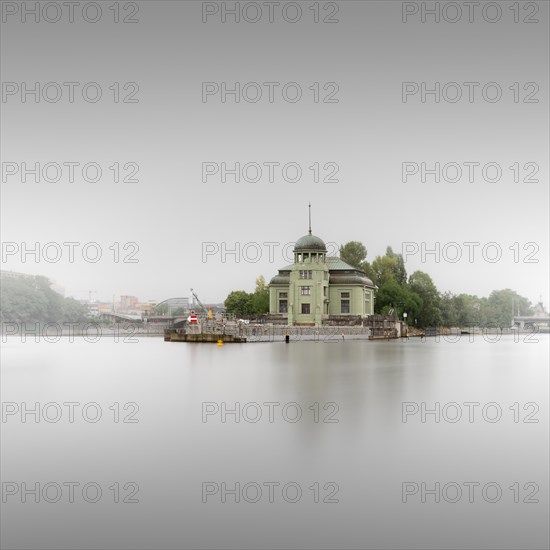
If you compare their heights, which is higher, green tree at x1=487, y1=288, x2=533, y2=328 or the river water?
green tree at x1=487, y1=288, x2=533, y2=328

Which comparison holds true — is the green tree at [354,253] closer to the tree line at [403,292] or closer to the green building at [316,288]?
the tree line at [403,292]

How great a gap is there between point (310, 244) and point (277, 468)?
285 ft

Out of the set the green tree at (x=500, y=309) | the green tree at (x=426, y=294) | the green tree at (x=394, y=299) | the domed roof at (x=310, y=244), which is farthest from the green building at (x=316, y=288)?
the green tree at (x=500, y=309)

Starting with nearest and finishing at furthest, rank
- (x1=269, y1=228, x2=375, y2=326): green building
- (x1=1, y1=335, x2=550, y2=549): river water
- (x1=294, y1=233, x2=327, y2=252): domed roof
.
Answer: (x1=1, y1=335, x2=550, y2=549): river water → (x1=269, y1=228, x2=375, y2=326): green building → (x1=294, y1=233, x2=327, y2=252): domed roof

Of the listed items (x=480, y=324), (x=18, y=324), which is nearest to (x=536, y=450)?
(x=18, y=324)

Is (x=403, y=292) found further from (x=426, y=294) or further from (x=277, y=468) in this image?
(x=277, y=468)

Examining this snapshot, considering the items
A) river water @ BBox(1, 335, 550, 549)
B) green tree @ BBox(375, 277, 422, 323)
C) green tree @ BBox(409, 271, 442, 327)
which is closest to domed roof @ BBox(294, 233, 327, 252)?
green tree @ BBox(375, 277, 422, 323)

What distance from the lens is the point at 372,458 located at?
674 inches

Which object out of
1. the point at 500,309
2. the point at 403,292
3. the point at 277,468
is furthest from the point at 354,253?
the point at 277,468

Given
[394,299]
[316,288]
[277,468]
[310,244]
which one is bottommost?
[277,468]

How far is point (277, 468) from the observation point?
16203mm

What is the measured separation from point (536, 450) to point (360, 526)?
25.5 ft

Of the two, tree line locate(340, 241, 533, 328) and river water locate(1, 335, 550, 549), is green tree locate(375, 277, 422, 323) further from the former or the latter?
river water locate(1, 335, 550, 549)

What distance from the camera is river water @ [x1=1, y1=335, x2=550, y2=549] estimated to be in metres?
11.9
